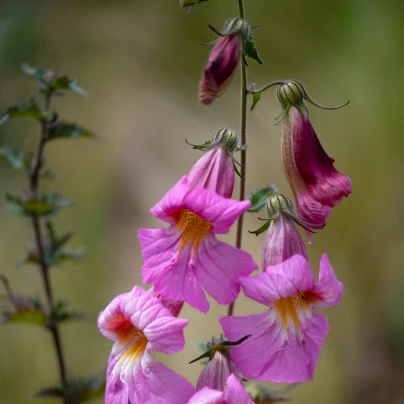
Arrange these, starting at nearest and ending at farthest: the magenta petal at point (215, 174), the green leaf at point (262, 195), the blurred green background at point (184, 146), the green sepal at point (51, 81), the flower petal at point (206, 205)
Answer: the flower petal at point (206, 205), the magenta petal at point (215, 174), the green leaf at point (262, 195), the green sepal at point (51, 81), the blurred green background at point (184, 146)

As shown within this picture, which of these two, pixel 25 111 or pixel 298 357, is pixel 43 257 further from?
pixel 298 357

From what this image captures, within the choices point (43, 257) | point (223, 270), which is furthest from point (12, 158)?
point (223, 270)

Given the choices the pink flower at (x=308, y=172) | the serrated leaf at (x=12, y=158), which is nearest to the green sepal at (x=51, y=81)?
the serrated leaf at (x=12, y=158)

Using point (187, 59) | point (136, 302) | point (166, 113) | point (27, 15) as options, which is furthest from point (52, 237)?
point (27, 15)

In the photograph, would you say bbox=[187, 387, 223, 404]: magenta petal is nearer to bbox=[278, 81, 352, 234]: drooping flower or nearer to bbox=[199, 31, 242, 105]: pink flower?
bbox=[278, 81, 352, 234]: drooping flower

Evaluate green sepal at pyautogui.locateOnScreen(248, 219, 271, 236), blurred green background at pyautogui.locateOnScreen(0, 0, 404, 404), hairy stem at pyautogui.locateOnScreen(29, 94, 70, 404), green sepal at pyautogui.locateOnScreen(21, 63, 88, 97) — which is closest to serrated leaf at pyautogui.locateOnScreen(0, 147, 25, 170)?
hairy stem at pyautogui.locateOnScreen(29, 94, 70, 404)

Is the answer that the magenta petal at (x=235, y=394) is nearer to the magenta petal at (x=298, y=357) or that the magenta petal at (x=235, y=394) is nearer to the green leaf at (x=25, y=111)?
the magenta petal at (x=298, y=357)

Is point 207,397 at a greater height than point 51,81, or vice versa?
point 51,81
